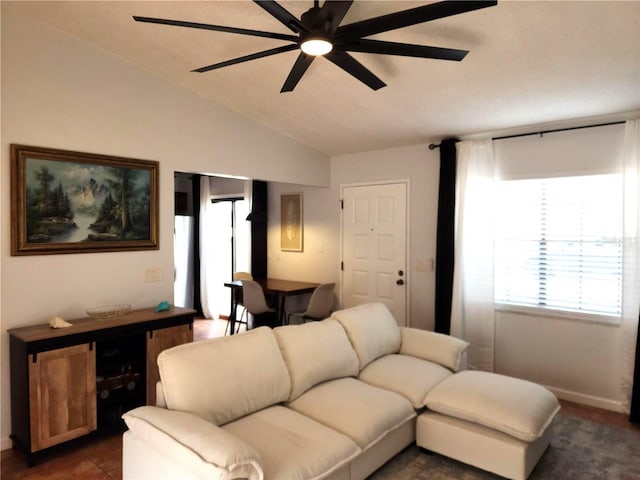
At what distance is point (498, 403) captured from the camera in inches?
99.3

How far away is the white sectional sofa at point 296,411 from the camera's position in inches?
72.9

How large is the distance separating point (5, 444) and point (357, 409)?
2.47 metres

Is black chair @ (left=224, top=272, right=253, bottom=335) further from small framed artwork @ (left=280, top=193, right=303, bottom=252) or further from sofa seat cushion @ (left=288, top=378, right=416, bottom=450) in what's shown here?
sofa seat cushion @ (left=288, top=378, right=416, bottom=450)

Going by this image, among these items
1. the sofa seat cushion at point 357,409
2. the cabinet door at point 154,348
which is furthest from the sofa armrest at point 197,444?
the cabinet door at point 154,348

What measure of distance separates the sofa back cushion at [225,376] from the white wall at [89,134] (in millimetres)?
1473

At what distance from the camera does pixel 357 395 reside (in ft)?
8.69

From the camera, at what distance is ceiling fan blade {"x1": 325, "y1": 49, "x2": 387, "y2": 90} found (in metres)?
2.21

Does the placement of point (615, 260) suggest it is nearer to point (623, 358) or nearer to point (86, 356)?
point (623, 358)

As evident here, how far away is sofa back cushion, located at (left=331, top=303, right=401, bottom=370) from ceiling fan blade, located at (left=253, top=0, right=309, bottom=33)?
6.91 ft

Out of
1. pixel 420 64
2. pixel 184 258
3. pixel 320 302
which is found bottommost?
pixel 320 302

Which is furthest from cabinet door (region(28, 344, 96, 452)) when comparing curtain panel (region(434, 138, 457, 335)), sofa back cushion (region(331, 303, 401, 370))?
curtain panel (region(434, 138, 457, 335))

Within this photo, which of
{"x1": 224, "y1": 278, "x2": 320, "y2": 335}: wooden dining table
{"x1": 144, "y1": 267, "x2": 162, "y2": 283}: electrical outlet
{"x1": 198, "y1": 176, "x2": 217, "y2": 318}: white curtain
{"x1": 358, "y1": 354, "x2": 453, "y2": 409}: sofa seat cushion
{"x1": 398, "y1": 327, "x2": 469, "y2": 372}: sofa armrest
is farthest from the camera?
{"x1": 198, "y1": 176, "x2": 217, "y2": 318}: white curtain

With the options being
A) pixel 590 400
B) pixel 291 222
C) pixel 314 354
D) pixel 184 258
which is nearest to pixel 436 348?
pixel 314 354

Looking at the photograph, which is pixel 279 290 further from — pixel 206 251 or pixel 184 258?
pixel 184 258
